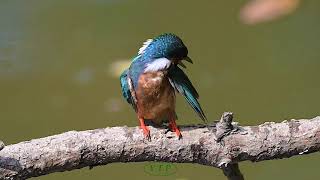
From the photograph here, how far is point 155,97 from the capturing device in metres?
0.73

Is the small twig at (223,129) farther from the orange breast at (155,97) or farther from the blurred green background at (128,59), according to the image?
the blurred green background at (128,59)

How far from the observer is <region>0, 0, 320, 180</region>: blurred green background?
1.24m

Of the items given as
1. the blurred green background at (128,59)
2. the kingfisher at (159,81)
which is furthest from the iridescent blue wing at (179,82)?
the blurred green background at (128,59)

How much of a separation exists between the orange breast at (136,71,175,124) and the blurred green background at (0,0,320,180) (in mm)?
396

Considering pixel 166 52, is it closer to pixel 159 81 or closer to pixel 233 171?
pixel 159 81

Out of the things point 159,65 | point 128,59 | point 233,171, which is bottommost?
point 233,171

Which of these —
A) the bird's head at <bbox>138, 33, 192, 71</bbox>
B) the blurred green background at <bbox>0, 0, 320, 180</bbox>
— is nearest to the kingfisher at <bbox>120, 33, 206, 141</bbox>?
the bird's head at <bbox>138, 33, 192, 71</bbox>

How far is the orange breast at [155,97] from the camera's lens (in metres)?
0.73

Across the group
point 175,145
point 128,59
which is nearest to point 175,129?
point 175,145

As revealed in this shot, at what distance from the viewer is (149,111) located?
2.43ft

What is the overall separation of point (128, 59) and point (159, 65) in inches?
26.5

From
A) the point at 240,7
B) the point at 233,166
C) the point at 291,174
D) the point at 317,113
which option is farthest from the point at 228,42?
the point at 233,166
